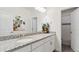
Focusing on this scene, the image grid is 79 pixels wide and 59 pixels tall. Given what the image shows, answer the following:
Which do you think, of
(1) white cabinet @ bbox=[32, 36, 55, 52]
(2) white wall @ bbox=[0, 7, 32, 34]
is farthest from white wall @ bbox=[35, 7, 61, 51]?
(2) white wall @ bbox=[0, 7, 32, 34]

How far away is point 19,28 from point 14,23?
0.14m

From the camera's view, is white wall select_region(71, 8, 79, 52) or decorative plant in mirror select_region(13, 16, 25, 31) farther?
white wall select_region(71, 8, 79, 52)

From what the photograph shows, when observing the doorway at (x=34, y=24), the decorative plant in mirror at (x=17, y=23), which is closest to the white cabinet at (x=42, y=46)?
the doorway at (x=34, y=24)

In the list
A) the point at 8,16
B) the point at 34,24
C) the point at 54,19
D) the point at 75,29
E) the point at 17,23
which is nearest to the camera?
the point at 8,16

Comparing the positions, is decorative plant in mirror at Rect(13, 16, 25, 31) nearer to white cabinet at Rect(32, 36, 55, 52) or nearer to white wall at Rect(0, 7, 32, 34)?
white wall at Rect(0, 7, 32, 34)

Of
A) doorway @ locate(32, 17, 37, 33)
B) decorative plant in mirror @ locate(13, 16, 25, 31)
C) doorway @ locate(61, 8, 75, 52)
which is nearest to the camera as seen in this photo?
decorative plant in mirror @ locate(13, 16, 25, 31)

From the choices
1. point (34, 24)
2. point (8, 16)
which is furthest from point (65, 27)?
point (8, 16)

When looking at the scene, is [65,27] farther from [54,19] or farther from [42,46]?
[42,46]

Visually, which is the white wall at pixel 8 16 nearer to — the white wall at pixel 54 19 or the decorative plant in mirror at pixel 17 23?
the decorative plant in mirror at pixel 17 23

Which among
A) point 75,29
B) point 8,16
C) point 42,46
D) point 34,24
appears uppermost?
point 8,16

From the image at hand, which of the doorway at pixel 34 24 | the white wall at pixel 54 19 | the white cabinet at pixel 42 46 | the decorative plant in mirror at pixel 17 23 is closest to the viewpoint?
the white cabinet at pixel 42 46

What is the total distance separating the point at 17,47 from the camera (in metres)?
0.77
